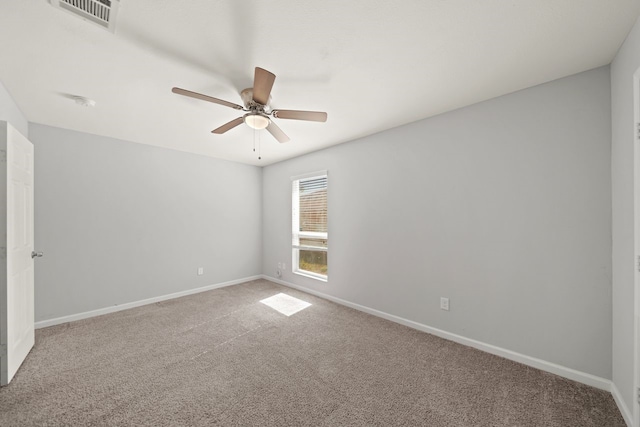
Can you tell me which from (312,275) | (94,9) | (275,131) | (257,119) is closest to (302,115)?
(257,119)

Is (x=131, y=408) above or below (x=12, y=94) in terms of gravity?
below

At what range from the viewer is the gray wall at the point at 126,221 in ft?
9.50

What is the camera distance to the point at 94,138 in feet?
10.4

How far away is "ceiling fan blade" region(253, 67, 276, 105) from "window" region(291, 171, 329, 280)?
82.1 inches

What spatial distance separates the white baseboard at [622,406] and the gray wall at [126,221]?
4.75m

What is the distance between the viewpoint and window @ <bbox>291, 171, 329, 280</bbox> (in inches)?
157

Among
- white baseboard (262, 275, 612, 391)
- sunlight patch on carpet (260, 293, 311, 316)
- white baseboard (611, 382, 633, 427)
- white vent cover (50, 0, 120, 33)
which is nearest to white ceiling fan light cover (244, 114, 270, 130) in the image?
white vent cover (50, 0, 120, 33)

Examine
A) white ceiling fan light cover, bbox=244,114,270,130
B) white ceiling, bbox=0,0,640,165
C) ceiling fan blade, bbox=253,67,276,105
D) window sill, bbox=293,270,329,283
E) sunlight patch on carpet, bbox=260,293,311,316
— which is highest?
white ceiling, bbox=0,0,640,165

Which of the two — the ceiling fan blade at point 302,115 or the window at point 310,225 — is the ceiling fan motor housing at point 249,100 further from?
the window at point 310,225

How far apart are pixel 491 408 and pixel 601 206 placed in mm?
1688

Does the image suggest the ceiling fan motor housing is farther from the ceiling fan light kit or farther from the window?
the window

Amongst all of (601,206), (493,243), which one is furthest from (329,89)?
(601,206)

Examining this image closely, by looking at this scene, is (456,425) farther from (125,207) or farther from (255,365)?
(125,207)

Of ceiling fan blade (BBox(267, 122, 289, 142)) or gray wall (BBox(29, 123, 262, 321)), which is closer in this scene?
ceiling fan blade (BBox(267, 122, 289, 142))
